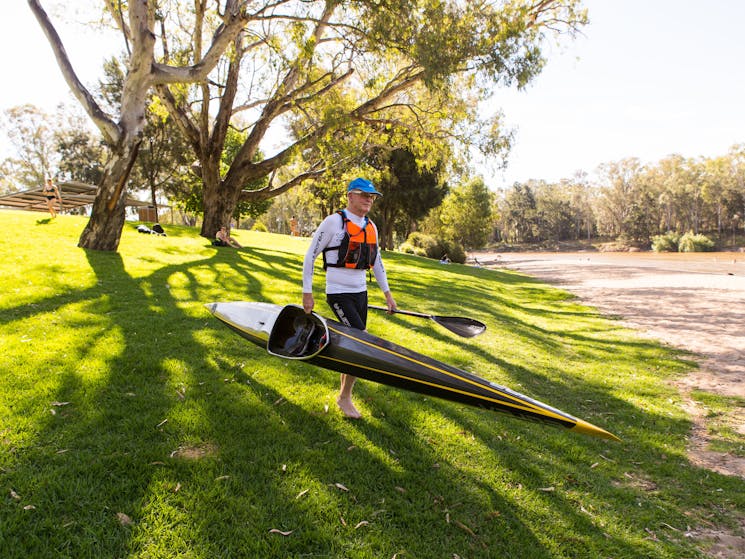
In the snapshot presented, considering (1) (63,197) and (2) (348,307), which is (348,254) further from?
(1) (63,197)

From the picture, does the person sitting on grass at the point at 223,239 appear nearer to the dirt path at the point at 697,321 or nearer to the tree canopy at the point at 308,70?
the tree canopy at the point at 308,70

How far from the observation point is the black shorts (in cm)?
414

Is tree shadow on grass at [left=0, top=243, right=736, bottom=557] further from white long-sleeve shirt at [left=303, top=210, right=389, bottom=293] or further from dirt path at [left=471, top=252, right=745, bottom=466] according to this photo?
white long-sleeve shirt at [left=303, top=210, right=389, bottom=293]

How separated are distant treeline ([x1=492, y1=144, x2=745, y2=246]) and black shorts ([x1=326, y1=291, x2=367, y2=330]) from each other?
72.6m

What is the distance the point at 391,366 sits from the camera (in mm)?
3713

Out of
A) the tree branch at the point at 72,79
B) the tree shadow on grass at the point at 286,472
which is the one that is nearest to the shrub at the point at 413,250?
the tree branch at the point at 72,79

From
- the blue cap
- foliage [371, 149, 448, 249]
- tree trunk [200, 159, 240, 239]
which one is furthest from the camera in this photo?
foliage [371, 149, 448, 249]

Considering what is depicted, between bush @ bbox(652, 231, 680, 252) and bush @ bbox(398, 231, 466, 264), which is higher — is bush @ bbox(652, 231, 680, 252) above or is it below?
above

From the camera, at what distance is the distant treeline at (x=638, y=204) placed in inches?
2800

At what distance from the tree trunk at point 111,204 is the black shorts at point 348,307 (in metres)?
9.04

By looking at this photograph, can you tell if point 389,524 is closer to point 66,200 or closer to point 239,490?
point 239,490

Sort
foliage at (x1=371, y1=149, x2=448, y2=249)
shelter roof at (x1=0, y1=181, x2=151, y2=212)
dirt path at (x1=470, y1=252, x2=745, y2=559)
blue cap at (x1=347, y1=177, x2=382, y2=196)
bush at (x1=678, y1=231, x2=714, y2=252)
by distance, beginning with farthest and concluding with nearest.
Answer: bush at (x1=678, y1=231, x2=714, y2=252), foliage at (x1=371, y1=149, x2=448, y2=249), shelter roof at (x1=0, y1=181, x2=151, y2=212), dirt path at (x1=470, y1=252, x2=745, y2=559), blue cap at (x1=347, y1=177, x2=382, y2=196)

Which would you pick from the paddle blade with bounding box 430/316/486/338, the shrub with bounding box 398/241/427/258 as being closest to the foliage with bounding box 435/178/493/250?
the shrub with bounding box 398/241/427/258

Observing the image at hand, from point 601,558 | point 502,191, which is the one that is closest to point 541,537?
point 601,558
